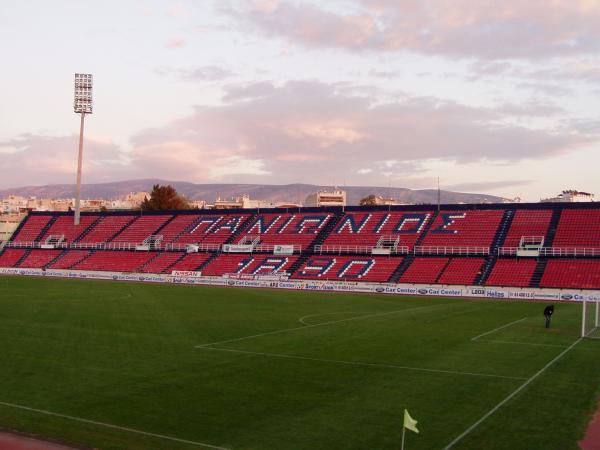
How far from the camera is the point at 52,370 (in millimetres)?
21797

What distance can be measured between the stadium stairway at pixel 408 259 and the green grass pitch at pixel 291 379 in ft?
84.4

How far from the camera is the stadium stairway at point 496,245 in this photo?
60819 mm

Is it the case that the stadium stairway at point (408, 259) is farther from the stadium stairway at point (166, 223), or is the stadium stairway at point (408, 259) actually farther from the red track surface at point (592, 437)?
the red track surface at point (592, 437)

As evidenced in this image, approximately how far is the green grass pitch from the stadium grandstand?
84.9 feet

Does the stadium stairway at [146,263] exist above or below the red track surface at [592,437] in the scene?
above

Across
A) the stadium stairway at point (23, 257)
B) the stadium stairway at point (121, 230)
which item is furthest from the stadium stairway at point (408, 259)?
the stadium stairway at point (23, 257)

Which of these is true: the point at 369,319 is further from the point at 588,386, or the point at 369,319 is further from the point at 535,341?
the point at 588,386

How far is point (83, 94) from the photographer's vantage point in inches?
3688

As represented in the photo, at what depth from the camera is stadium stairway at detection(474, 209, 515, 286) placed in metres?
60.8

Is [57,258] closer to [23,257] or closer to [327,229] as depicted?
[23,257]

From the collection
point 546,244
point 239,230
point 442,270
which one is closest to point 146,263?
point 239,230

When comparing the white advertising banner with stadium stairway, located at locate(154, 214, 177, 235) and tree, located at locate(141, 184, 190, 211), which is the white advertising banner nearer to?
stadium stairway, located at locate(154, 214, 177, 235)

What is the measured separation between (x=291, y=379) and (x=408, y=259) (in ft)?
163

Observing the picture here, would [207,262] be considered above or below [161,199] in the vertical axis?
below
